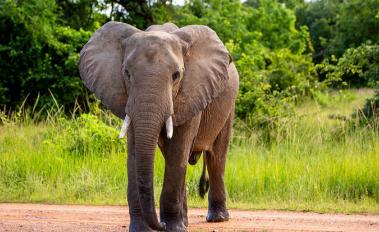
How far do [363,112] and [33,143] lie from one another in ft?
19.3

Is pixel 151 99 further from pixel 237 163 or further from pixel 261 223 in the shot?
pixel 237 163

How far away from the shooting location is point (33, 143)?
12.5 m

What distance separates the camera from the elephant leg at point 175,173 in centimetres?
637

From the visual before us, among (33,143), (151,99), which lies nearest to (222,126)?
(151,99)

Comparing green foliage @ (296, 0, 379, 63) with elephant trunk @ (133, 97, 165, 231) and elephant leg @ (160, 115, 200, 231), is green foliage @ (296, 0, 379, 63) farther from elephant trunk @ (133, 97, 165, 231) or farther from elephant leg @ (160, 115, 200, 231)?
elephant trunk @ (133, 97, 165, 231)

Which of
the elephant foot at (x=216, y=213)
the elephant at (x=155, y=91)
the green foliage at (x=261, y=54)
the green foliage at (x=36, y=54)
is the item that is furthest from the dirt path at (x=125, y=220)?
the green foliage at (x=36, y=54)

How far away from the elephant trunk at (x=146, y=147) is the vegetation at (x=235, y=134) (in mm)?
3896

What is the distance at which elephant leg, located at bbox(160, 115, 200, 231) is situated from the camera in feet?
20.9

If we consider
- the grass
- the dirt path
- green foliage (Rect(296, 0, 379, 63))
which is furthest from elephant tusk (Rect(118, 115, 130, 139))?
green foliage (Rect(296, 0, 379, 63))

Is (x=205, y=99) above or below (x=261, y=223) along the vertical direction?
above

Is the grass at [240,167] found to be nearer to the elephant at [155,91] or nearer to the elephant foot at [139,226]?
the elephant at [155,91]

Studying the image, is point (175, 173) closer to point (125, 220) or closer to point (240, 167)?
point (125, 220)

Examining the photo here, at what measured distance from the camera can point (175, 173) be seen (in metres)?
6.39

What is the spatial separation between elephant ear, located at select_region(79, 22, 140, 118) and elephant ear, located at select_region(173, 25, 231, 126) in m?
0.45
